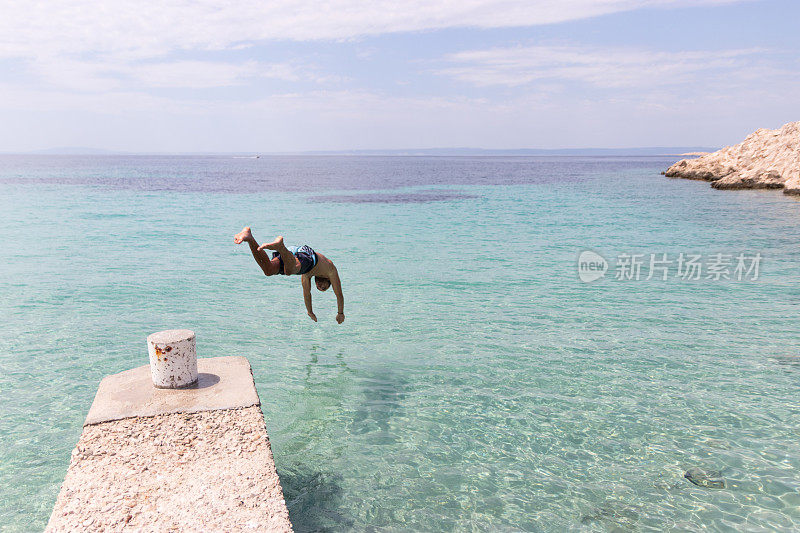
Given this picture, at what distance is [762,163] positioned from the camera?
5053 cm

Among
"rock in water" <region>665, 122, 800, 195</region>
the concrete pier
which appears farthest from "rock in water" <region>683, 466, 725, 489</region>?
"rock in water" <region>665, 122, 800, 195</region>

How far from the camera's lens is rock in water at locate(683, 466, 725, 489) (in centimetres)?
655

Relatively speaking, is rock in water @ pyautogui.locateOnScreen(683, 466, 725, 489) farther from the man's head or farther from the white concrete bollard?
the white concrete bollard

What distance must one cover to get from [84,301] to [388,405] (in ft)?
33.5

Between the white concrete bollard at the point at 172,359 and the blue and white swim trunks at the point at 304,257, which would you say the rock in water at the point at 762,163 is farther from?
the white concrete bollard at the point at 172,359

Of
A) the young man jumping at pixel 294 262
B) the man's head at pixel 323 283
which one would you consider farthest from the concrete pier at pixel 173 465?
the man's head at pixel 323 283

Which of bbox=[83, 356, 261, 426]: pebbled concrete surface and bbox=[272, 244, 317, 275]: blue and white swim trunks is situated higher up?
bbox=[272, 244, 317, 275]: blue and white swim trunks

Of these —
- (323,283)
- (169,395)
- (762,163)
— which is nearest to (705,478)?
(323,283)

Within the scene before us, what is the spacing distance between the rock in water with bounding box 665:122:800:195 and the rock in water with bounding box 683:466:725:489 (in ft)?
147

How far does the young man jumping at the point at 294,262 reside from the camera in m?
7.26

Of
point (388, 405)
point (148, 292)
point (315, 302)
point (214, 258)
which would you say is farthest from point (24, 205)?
point (388, 405)

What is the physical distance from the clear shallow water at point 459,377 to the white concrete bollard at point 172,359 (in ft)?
5.67

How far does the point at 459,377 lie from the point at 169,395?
16.8 feet

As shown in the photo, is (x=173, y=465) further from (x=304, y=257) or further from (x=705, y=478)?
(x=705, y=478)
